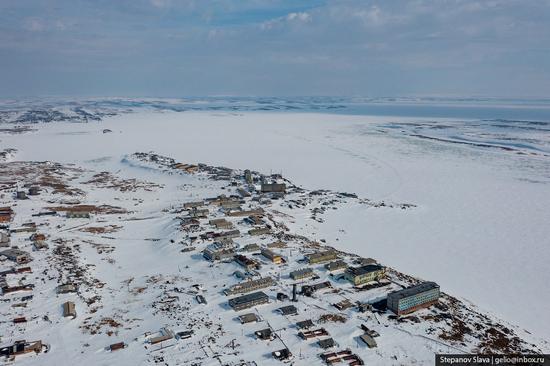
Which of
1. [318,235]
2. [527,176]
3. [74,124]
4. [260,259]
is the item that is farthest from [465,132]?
[74,124]

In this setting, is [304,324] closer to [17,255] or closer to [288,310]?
[288,310]

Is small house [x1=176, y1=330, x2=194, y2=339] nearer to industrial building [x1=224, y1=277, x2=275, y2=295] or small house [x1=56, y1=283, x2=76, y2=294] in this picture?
industrial building [x1=224, y1=277, x2=275, y2=295]

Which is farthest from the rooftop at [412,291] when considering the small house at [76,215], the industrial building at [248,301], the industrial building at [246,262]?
the small house at [76,215]

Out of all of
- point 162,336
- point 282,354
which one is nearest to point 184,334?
point 162,336

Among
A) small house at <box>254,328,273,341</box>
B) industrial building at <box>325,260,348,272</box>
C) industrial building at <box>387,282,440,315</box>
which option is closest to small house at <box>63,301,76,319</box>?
small house at <box>254,328,273,341</box>

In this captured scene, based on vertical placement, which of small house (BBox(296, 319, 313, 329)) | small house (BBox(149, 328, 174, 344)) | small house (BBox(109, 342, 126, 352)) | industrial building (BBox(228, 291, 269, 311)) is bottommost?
small house (BBox(109, 342, 126, 352))

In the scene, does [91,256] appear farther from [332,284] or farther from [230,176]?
[230,176]
